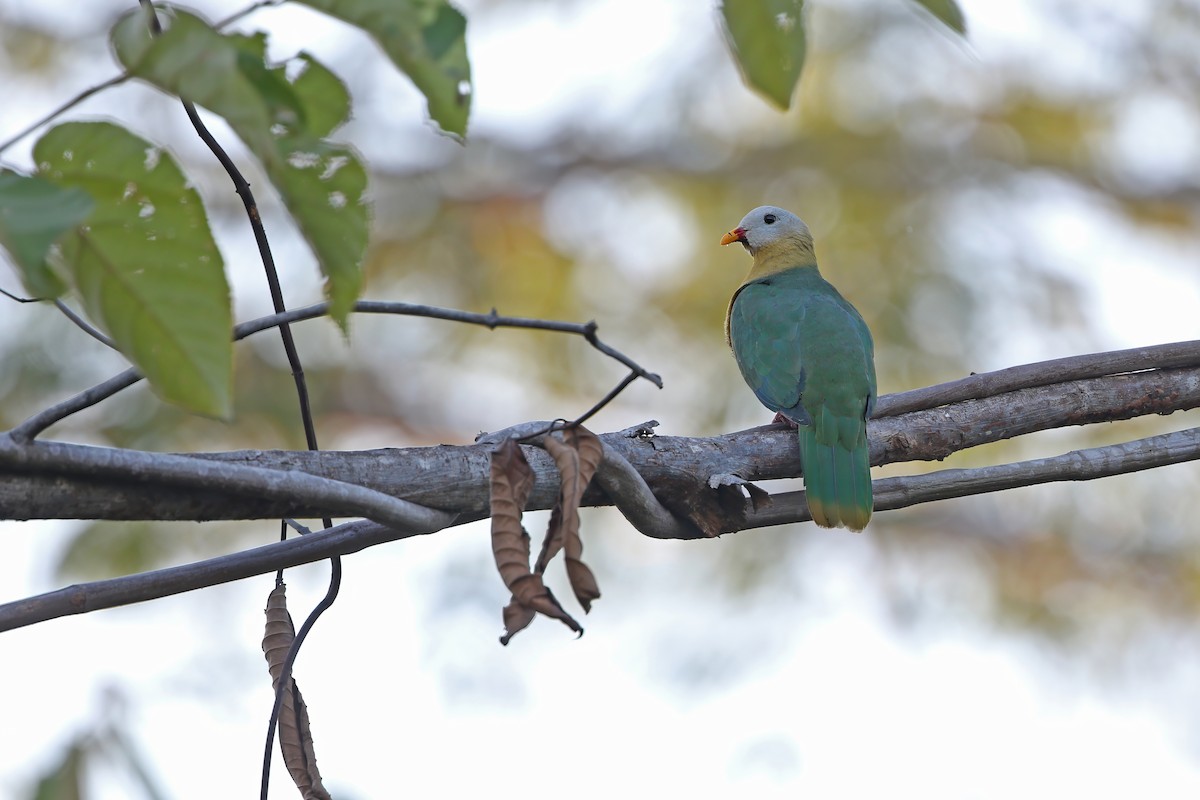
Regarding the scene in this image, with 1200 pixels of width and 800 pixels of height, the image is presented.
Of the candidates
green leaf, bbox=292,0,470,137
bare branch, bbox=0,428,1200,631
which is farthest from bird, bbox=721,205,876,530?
green leaf, bbox=292,0,470,137

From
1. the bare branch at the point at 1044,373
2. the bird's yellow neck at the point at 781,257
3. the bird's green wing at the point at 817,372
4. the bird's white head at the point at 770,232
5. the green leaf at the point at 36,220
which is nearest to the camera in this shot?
the green leaf at the point at 36,220

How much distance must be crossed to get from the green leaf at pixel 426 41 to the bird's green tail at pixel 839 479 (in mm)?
1659

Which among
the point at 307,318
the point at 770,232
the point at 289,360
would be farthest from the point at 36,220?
the point at 770,232

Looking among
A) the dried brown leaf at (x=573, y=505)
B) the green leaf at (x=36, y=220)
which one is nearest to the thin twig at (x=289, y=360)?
the dried brown leaf at (x=573, y=505)

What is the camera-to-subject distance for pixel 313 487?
4.52 ft

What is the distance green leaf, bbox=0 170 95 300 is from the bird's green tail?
1.86 metres

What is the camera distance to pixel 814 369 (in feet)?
11.2

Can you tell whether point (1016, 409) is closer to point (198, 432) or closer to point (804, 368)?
point (804, 368)

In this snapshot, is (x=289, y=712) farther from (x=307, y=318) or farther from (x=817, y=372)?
(x=817, y=372)

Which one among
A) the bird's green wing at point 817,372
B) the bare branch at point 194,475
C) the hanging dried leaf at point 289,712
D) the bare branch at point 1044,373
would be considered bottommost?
the hanging dried leaf at point 289,712

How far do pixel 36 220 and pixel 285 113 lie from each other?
20 cm

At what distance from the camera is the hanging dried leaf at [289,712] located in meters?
Answer: 1.63

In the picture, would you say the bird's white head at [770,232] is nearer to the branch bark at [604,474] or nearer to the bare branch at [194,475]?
the branch bark at [604,474]

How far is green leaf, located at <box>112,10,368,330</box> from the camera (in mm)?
775
